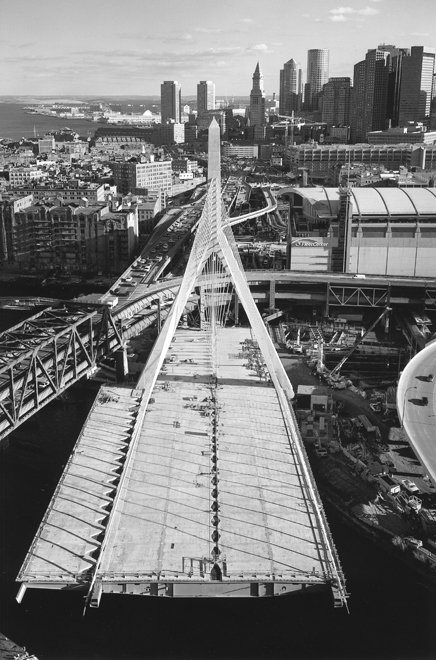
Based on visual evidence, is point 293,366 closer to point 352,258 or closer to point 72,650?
point 352,258

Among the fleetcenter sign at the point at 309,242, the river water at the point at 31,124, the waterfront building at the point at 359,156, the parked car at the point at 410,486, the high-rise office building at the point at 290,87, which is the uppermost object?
the high-rise office building at the point at 290,87

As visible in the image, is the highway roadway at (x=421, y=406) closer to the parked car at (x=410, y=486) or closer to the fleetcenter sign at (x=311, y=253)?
the parked car at (x=410, y=486)

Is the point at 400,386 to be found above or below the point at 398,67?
below

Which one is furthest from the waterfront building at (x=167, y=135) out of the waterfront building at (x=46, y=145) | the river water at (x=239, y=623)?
the river water at (x=239, y=623)

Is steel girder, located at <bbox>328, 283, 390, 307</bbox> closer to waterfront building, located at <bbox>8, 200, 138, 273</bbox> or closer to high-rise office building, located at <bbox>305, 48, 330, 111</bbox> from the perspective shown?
waterfront building, located at <bbox>8, 200, 138, 273</bbox>

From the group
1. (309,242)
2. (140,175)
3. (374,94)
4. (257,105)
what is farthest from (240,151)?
(309,242)

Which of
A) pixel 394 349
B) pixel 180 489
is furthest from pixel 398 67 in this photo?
pixel 180 489
